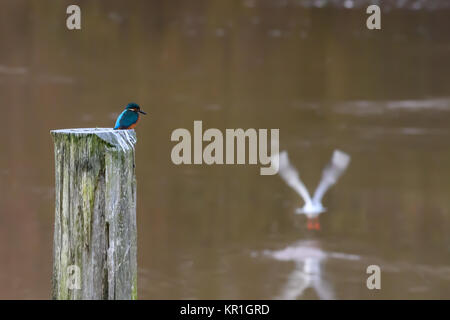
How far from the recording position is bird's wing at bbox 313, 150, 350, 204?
5785mm

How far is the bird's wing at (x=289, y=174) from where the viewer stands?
5797 millimetres

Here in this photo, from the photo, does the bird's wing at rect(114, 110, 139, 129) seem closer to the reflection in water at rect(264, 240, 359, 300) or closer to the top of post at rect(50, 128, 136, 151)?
the top of post at rect(50, 128, 136, 151)

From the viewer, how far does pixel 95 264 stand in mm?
1595

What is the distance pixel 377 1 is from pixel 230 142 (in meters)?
1.99

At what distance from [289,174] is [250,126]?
1.92 ft

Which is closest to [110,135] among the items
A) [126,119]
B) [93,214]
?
[93,214]

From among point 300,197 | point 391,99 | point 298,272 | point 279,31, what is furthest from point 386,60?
point 298,272

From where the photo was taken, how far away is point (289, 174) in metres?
5.91

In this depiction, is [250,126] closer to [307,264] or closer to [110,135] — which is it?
[307,264]

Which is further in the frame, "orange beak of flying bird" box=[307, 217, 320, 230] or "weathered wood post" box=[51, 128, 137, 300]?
"orange beak of flying bird" box=[307, 217, 320, 230]

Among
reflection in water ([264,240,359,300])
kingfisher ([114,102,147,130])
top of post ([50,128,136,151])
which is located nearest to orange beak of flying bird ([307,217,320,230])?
reflection in water ([264,240,359,300])

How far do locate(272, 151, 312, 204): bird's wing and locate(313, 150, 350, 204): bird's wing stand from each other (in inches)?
4.8
